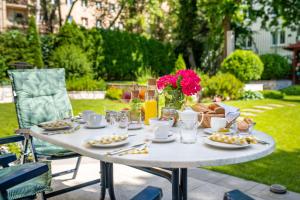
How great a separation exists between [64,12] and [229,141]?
29635 mm

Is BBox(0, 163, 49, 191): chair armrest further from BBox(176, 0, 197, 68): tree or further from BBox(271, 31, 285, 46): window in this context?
BBox(271, 31, 285, 46): window

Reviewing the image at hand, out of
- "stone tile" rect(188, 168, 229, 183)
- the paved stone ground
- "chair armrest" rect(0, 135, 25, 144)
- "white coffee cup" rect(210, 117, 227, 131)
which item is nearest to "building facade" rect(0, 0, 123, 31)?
the paved stone ground

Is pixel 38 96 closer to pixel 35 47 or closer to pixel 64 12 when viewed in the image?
pixel 35 47

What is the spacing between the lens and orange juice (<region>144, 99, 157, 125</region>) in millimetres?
2373

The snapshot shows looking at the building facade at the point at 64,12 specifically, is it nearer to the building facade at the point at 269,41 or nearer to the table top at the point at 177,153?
the building facade at the point at 269,41

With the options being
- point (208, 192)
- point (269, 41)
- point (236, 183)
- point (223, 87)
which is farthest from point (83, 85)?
point (269, 41)

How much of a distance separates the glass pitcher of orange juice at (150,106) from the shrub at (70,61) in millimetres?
9306

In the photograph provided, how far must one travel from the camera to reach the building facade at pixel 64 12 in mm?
18297

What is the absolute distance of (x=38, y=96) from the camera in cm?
336

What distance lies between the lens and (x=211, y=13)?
13953 mm

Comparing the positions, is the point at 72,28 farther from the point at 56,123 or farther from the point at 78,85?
the point at 56,123

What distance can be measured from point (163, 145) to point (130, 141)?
215mm

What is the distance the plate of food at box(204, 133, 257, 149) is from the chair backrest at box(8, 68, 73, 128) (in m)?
1.72

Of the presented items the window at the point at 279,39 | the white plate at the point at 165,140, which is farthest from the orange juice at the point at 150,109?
the window at the point at 279,39
